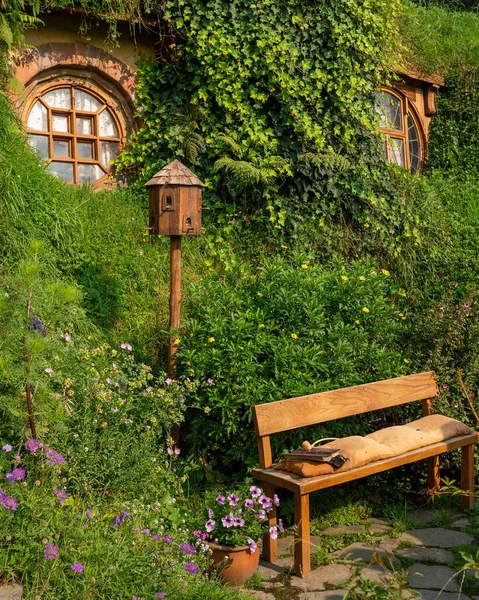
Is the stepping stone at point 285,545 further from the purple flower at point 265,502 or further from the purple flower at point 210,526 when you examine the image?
the purple flower at point 210,526

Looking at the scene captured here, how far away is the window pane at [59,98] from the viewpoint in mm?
8094


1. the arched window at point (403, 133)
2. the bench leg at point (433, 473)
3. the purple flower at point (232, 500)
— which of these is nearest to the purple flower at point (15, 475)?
the purple flower at point (232, 500)

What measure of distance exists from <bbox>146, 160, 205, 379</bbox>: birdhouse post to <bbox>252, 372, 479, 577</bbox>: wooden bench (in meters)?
1.13

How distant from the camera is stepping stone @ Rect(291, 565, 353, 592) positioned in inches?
169

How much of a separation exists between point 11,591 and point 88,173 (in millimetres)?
5766

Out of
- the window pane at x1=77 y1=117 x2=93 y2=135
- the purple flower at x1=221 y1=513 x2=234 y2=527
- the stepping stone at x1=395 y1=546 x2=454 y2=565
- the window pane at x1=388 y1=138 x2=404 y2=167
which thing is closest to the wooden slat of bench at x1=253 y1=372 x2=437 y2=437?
the purple flower at x1=221 y1=513 x2=234 y2=527

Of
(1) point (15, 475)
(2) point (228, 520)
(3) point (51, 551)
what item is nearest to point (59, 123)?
(2) point (228, 520)

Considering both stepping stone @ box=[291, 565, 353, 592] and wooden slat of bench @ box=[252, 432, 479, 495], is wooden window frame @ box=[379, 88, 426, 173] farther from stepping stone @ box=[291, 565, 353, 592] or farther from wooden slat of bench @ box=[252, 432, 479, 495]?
stepping stone @ box=[291, 565, 353, 592]

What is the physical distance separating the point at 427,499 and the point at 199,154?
14.2 feet

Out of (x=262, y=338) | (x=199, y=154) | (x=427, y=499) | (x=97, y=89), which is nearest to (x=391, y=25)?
(x=199, y=154)

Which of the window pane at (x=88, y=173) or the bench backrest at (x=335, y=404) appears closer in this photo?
the bench backrest at (x=335, y=404)

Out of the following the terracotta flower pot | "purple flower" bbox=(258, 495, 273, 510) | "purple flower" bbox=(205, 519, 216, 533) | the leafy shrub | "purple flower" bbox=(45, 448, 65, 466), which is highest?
the leafy shrub

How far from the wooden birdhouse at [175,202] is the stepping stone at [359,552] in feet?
8.39

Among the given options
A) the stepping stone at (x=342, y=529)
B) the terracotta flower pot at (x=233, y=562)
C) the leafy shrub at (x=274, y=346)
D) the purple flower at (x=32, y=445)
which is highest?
the leafy shrub at (x=274, y=346)
